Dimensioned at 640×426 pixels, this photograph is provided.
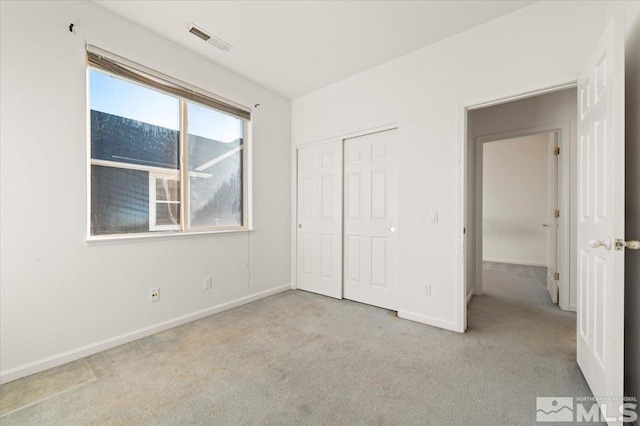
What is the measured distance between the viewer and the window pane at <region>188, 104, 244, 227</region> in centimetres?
294

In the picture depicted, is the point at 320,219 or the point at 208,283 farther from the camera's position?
the point at 320,219

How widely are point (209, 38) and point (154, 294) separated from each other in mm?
2514

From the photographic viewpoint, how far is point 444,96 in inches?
103

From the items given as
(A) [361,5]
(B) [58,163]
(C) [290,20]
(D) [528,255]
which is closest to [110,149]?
(B) [58,163]

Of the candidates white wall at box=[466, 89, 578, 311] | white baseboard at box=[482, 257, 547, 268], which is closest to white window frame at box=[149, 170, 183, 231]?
white wall at box=[466, 89, 578, 311]

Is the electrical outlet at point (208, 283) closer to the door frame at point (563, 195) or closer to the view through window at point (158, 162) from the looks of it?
the view through window at point (158, 162)

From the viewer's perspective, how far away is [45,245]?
76.9 inches

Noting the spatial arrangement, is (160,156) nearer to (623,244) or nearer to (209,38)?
(209,38)

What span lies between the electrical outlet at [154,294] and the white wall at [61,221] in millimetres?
35

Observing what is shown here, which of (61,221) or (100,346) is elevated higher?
(61,221)

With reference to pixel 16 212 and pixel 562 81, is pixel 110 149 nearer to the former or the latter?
pixel 16 212

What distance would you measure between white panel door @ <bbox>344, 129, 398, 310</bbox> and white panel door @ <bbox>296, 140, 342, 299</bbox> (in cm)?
12

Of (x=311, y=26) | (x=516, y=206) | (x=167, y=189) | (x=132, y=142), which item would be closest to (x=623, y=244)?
(x=311, y=26)

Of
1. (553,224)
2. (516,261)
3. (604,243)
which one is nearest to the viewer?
(604,243)
